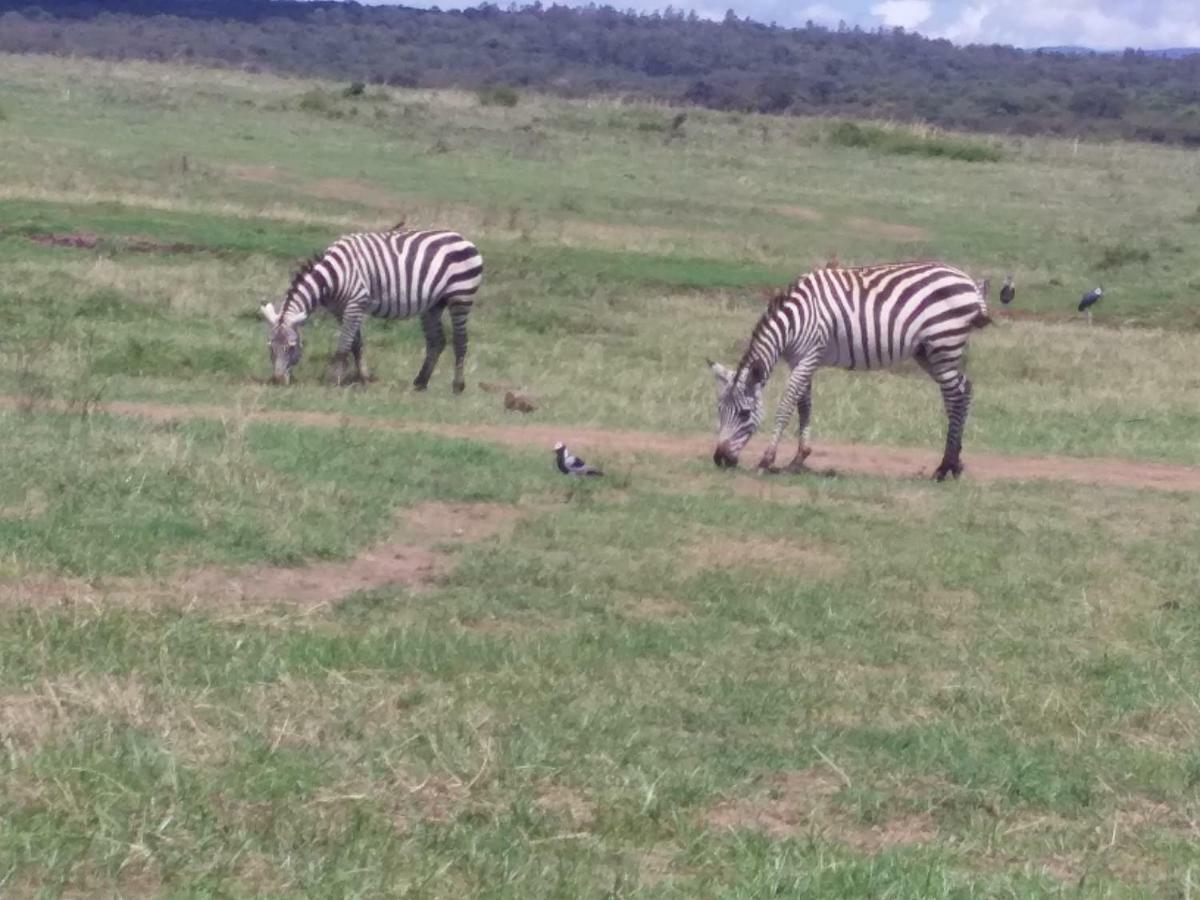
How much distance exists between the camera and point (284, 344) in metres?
14.5

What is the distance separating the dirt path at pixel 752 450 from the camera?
12.2 meters

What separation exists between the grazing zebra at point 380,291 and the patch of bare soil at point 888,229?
14.5 metres

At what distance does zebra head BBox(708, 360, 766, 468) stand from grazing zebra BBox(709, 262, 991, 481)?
A: 0.02 meters

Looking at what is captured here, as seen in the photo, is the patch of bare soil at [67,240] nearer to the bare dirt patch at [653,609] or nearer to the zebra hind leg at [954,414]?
the zebra hind leg at [954,414]

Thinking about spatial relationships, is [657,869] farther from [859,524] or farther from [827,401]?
[827,401]

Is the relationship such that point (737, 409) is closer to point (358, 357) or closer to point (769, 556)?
point (769, 556)

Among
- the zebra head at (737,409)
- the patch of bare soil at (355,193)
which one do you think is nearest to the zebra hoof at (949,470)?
the zebra head at (737,409)

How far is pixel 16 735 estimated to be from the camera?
5.44m

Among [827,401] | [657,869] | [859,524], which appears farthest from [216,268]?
[657,869]

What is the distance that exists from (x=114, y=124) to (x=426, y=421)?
81.0ft

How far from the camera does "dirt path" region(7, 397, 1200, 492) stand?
12.2 m

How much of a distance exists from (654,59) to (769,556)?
390 feet

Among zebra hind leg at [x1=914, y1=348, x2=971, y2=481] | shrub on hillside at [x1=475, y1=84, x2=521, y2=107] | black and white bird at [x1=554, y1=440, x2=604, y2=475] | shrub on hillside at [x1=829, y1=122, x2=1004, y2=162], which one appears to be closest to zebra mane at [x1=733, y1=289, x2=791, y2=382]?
zebra hind leg at [x1=914, y1=348, x2=971, y2=481]

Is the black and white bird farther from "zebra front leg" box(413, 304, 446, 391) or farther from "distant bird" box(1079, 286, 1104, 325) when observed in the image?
"distant bird" box(1079, 286, 1104, 325)
